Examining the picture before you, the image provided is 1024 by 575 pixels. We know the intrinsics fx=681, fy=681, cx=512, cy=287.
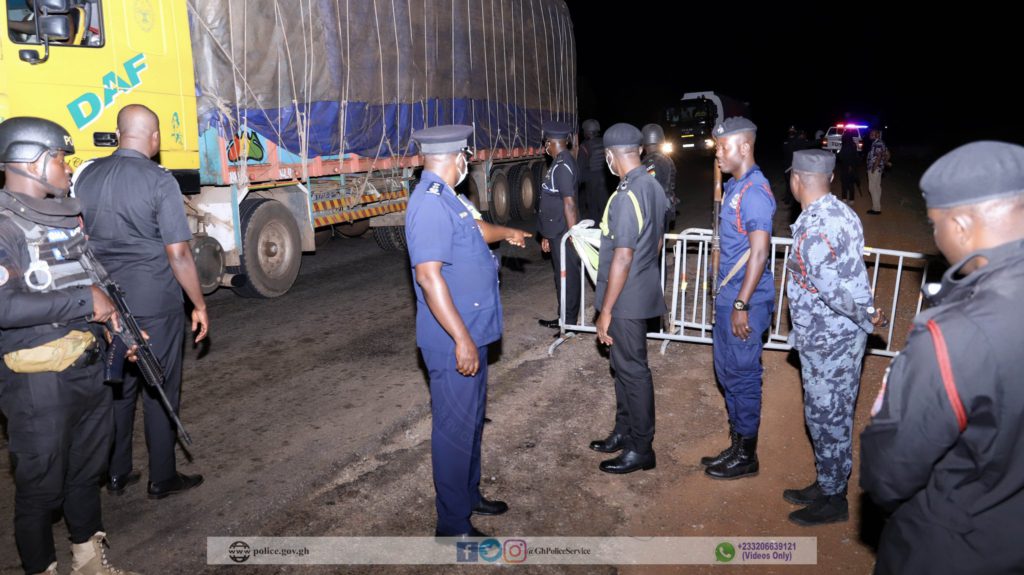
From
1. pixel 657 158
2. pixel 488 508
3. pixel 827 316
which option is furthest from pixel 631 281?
pixel 657 158

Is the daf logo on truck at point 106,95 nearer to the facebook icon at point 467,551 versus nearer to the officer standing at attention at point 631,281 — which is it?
the officer standing at attention at point 631,281

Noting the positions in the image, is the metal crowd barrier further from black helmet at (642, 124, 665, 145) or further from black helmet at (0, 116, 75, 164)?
black helmet at (0, 116, 75, 164)

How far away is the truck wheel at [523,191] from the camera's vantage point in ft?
50.8

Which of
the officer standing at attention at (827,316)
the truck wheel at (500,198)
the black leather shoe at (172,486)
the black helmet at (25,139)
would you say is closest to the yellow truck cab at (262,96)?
the truck wheel at (500,198)

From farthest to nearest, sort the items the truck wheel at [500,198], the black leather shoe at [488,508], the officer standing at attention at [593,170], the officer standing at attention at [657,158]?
the truck wheel at [500,198], the officer standing at attention at [593,170], the officer standing at attention at [657,158], the black leather shoe at [488,508]

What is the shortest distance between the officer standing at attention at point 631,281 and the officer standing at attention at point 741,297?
400mm

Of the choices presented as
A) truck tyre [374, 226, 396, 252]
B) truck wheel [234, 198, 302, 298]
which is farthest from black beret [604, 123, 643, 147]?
truck tyre [374, 226, 396, 252]

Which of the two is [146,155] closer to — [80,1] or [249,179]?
[80,1]

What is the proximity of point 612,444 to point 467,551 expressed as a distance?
141 centimetres

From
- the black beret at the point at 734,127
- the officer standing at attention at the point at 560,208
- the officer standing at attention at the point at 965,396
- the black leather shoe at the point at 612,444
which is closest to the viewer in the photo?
the officer standing at attention at the point at 965,396

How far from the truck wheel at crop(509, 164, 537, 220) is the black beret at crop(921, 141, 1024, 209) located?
45.3 feet

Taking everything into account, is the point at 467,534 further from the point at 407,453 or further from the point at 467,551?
the point at 407,453

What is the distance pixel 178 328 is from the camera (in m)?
4.00

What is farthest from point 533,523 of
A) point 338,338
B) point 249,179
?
point 249,179
